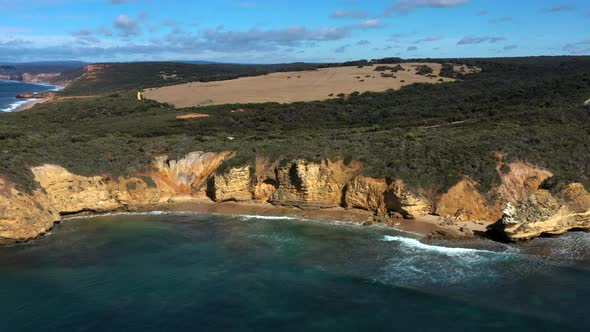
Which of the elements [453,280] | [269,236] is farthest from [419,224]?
[269,236]

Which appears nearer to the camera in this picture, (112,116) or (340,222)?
(340,222)

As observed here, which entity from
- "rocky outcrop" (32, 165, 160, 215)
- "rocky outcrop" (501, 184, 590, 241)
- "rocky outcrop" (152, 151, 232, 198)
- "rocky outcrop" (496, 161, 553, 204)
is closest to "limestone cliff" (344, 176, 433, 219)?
"rocky outcrop" (496, 161, 553, 204)

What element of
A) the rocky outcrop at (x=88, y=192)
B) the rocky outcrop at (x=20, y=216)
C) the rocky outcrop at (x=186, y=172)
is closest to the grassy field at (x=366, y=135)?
the rocky outcrop at (x=88, y=192)

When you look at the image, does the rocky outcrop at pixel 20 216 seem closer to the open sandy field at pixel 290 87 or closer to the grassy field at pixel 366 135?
the grassy field at pixel 366 135

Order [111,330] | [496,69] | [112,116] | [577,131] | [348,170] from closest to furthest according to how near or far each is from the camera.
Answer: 1. [111,330]
2. [348,170]
3. [577,131]
4. [112,116]
5. [496,69]

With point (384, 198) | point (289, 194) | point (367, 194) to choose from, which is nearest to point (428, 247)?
point (384, 198)

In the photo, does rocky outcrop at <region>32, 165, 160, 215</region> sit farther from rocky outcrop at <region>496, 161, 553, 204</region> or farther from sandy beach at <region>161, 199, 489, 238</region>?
rocky outcrop at <region>496, 161, 553, 204</region>

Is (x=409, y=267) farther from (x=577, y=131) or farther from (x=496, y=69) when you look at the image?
(x=496, y=69)
